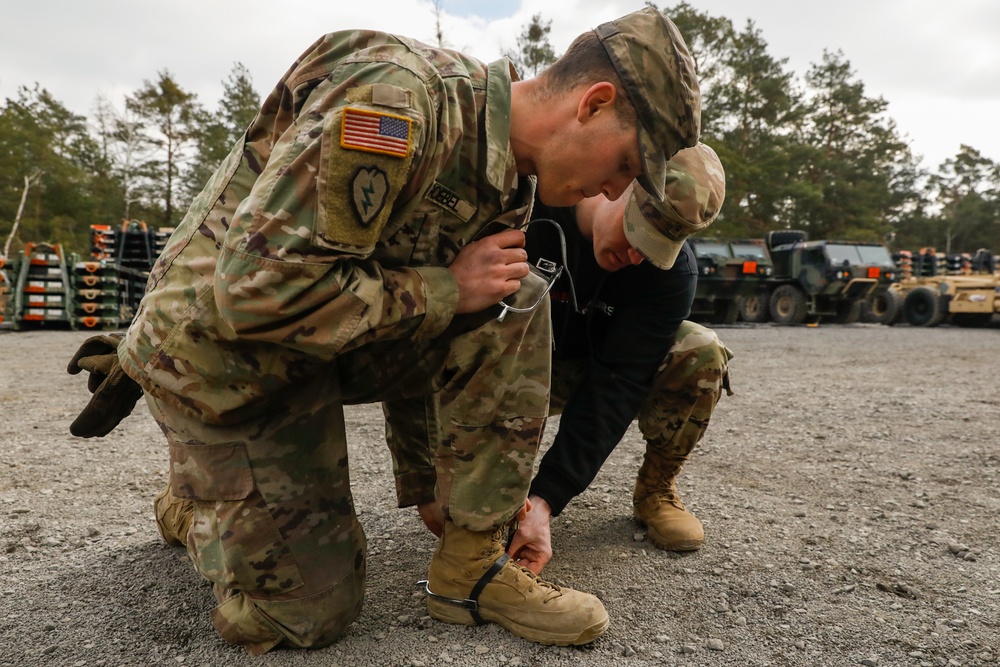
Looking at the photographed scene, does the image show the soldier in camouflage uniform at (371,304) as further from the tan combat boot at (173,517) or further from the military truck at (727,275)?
the military truck at (727,275)

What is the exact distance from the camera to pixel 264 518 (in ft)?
5.06

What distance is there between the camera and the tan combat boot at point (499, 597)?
1536 mm

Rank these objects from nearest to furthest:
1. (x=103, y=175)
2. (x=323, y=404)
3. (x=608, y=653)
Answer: (x=608, y=653)
(x=323, y=404)
(x=103, y=175)

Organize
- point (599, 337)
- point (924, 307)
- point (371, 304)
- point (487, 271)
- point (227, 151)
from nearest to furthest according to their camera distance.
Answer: point (371, 304) → point (487, 271) → point (599, 337) → point (924, 307) → point (227, 151)

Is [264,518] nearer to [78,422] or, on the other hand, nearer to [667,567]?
[78,422]

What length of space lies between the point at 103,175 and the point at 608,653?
101 feet

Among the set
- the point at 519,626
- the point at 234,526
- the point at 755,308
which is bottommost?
the point at 519,626

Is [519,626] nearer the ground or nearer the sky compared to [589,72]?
nearer the ground

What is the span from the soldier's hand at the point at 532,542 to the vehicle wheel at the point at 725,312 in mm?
13249

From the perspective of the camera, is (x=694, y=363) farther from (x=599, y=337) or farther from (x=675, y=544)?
(x=675, y=544)

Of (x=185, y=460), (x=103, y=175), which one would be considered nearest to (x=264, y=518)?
(x=185, y=460)

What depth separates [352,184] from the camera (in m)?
1.21

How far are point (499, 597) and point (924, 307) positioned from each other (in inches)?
584

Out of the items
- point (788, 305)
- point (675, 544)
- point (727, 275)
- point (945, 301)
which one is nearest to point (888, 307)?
point (945, 301)
